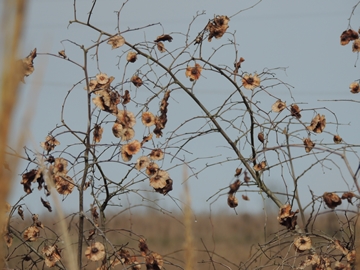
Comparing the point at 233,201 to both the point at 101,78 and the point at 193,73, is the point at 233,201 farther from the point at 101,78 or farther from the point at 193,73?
the point at 101,78

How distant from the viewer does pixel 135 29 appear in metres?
2.23

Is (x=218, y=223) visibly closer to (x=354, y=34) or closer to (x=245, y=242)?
(x=245, y=242)

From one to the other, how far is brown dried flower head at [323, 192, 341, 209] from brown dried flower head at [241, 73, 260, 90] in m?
0.71

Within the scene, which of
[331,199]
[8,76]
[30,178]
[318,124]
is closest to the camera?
[8,76]

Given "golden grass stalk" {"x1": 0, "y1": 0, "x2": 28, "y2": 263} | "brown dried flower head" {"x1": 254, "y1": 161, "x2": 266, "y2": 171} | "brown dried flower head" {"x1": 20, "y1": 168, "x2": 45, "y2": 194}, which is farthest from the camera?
"brown dried flower head" {"x1": 254, "y1": 161, "x2": 266, "y2": 171}

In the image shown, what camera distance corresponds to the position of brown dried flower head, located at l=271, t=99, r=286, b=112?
2.42m

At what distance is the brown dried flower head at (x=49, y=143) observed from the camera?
7.00 feet

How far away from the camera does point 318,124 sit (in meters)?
2.31

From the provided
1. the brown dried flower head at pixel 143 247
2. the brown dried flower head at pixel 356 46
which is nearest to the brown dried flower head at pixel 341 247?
the brown dried flower head at pixel 143 247

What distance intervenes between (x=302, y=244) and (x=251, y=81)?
0.75 m

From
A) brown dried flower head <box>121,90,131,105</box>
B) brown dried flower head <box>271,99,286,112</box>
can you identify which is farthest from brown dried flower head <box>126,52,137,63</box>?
brown dried flower head <box>271,99,286,112</box>

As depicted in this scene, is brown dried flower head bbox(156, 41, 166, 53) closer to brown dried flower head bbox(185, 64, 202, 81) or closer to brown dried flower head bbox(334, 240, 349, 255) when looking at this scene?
brown dried flower head bbox(185, 64, 202, 81)

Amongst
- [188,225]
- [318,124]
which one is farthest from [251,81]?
[188,225]

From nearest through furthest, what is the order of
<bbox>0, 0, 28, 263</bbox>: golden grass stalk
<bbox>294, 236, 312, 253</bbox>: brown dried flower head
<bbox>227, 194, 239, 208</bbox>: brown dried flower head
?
<bbox>0, 0, 28, 263</bbox>: golden grass stalk, <bbox>294, 236, 312, 253</bbox>: brown dried flower head, <bbox>227, 194, 239, 208</bbox>: brown dried flower head
